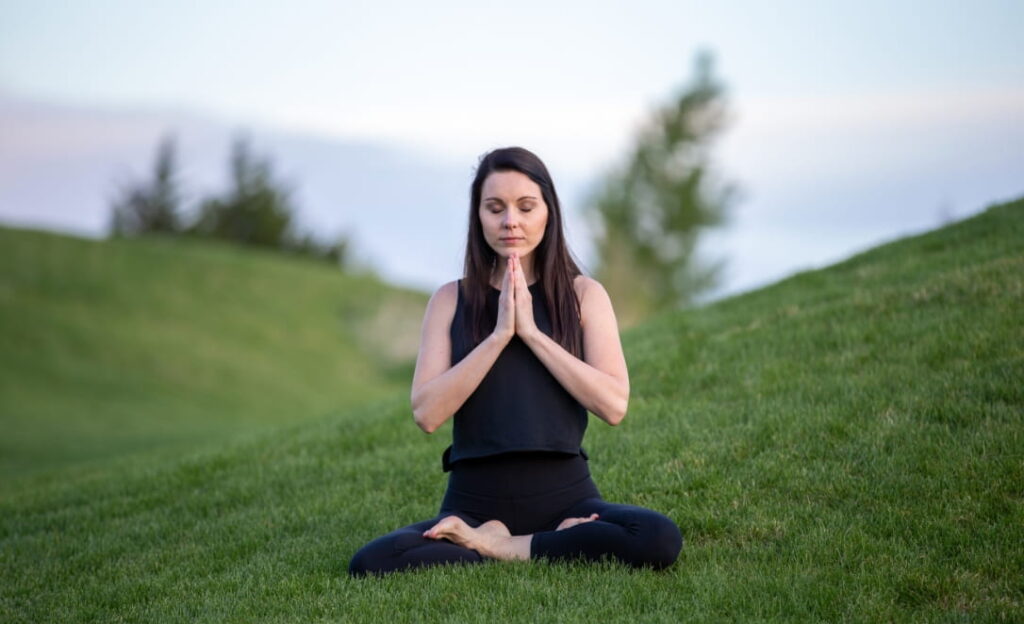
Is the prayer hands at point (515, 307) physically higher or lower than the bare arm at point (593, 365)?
higher

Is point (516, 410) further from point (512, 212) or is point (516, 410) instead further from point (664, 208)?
point (664, 208)

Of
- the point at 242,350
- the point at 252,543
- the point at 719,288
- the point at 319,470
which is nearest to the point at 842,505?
the point at 252,543

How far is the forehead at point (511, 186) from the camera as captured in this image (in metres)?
5.32

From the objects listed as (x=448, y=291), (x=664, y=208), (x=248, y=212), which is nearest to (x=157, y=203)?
(x=248, y=212)

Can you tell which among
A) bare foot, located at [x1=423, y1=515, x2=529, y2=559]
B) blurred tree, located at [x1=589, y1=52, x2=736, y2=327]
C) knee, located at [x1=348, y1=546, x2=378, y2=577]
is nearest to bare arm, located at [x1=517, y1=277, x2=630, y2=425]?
bare foot, located at [x1=423, y1=515, x2=529, y2=559]

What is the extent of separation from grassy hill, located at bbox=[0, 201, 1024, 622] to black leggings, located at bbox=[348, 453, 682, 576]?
0.39 feet

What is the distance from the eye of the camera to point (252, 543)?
6.80 m

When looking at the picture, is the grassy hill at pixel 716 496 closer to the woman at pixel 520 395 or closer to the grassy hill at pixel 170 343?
the woman at pixel 520 395

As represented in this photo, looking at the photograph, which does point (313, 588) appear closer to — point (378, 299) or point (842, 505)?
point (842, 505)

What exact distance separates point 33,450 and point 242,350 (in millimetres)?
14154

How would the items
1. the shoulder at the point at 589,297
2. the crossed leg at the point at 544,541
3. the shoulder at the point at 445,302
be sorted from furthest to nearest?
1. the shoulder at the point at 445,302
2. the shoulder at the point at 589,297
3. the crossed leg at the point at 544,541

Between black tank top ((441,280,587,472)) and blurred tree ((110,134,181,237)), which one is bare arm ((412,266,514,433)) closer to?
black tank top ((441,280,587,472))

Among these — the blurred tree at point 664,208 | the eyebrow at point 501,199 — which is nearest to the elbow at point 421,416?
the eyebrow at point 501,199

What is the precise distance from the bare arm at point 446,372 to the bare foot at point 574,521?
86 cm
